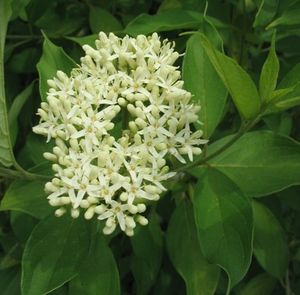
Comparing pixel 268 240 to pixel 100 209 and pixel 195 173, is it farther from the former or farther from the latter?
pixel 100 209

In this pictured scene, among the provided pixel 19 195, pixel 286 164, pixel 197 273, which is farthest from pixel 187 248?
pixel 19 195

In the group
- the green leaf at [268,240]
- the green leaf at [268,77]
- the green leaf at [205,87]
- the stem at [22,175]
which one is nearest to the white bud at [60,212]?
the stem at [22,175]

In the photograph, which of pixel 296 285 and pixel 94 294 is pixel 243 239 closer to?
pixel 94 294

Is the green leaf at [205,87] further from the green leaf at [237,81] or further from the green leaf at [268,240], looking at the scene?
the green leaf at [268,240]

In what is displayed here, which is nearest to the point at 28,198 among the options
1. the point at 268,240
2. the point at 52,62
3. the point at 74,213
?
the point at 74,213

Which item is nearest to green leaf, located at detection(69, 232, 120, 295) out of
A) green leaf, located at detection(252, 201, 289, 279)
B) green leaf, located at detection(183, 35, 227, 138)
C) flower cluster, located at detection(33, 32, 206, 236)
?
flower cluster, located at detection(33, 32, 206, 236)

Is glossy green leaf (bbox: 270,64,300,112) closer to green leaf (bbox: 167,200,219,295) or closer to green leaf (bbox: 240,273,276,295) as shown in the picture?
green leaf (bbox: 167,200,219,295)
